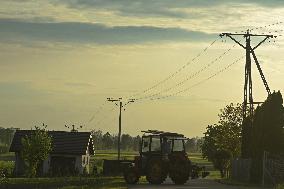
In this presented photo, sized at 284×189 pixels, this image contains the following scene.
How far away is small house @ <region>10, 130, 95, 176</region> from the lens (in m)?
68.6

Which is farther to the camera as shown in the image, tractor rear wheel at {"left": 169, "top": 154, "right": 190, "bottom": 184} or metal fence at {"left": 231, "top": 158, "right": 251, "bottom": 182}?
metal fence at {"left": 231, "top": 158, "right": 251, "bottom": 182}

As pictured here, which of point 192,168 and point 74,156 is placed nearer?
point 192,168

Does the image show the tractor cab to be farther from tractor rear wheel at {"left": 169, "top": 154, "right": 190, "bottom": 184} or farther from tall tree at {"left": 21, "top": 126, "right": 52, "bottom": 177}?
tall tree at {"left": 21, "top": 126, "right": 52, "bottom": 177}

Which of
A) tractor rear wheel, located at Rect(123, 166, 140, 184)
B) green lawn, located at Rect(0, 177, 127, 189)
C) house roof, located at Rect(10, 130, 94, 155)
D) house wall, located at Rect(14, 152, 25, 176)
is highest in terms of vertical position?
house roof, located at Rect(10, 130, 94, 155)

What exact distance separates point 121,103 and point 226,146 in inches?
777

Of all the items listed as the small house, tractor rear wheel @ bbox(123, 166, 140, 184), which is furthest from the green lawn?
the small house

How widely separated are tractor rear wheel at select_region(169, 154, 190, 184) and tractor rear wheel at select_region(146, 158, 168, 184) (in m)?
0.54

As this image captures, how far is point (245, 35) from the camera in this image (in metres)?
47.3

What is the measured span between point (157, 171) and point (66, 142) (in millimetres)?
36088

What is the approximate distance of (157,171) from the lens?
3741 centimetres

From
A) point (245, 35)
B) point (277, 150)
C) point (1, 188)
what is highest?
point (245, 35)

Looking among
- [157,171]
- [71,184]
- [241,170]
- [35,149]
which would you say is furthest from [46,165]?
[157,171]

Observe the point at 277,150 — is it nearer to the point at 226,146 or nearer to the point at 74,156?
the point at 226,146

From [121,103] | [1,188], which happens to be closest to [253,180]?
[1,188]
